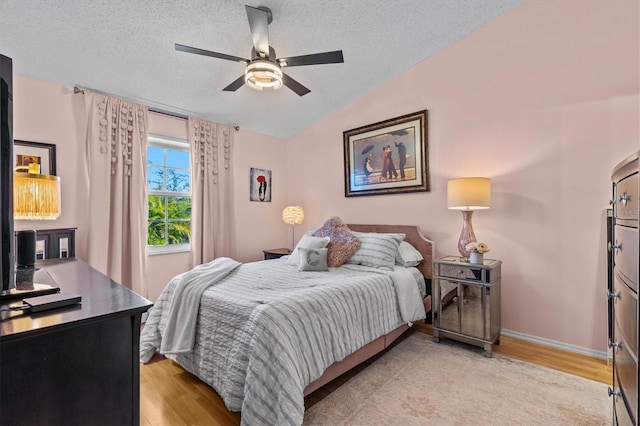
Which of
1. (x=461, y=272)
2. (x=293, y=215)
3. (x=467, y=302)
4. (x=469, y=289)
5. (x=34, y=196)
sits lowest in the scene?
(x=467, y=302)

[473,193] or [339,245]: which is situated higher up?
[473,193]

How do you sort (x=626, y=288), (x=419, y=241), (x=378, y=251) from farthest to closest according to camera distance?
1. (x=419, y=241)
2. (x=378, y=251)
3. (x=626, y=288)

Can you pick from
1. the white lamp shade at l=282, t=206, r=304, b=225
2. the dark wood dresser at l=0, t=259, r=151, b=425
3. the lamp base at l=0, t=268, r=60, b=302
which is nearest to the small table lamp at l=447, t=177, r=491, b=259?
the white lamp shade at l=282, t=206, r=304, b=225

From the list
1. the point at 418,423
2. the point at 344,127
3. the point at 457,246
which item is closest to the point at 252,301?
the point at 418,423

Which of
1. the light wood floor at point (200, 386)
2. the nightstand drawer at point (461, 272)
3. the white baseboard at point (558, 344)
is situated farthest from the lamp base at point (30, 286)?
the white baseboard at point (558, 344)

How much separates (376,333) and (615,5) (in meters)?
3.19

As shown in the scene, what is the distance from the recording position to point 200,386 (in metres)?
2.03

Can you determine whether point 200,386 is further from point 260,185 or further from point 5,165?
point 260,185

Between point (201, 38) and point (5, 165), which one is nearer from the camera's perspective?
point (5, 165)

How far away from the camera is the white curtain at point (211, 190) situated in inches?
148

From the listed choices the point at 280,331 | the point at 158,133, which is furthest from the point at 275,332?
the point at 158,133

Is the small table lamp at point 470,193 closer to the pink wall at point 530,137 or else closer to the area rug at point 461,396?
the pink wall at point 530,137

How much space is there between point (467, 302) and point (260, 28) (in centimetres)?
285

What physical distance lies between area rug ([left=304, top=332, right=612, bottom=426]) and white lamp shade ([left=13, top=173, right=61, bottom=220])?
202 cm
